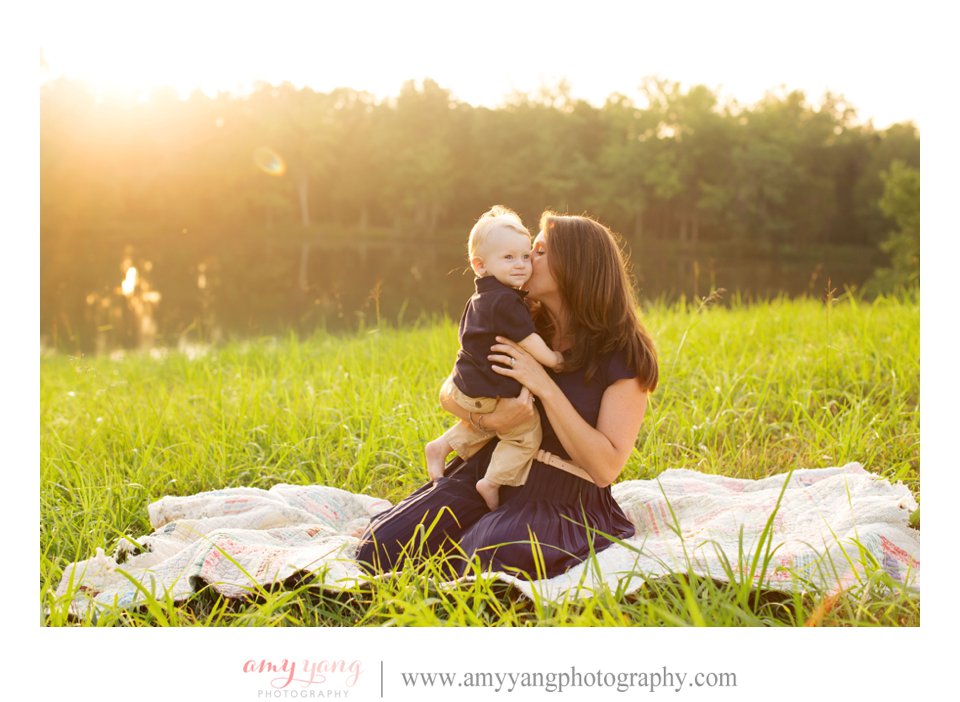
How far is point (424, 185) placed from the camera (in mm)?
22062

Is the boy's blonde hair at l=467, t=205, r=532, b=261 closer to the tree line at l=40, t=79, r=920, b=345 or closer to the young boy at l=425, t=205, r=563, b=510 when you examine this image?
the young boy at l=425, t=205, r=563, b=510

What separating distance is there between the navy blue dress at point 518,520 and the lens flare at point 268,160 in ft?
69.2

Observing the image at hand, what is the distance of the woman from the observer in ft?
7.22

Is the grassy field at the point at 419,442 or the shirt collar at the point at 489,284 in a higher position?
the shirt collar at the point at 489,284

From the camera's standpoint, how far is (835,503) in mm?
2648

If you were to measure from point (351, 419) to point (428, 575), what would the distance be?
1717 millimetres

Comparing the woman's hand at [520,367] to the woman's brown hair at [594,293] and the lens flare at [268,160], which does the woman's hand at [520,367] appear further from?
the lens flare at [268,160]

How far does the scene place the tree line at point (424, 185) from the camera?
15773 mm

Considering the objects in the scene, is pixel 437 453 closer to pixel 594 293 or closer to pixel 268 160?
pixel 594 293
